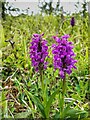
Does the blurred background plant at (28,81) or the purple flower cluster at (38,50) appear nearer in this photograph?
the purple flower cluster at (38,50)

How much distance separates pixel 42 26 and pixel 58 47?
1024mm

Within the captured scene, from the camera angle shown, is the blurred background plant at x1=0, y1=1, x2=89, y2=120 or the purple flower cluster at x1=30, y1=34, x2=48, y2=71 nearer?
the purple flower cluster at x1=30, y1=34, x2=48, y2=71

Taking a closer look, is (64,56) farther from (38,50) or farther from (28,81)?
Answer: (28,81)

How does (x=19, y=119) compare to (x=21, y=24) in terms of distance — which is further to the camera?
(x=21, y=24)

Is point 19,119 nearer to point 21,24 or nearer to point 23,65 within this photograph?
point 23,65

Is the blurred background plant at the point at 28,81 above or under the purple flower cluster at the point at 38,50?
under

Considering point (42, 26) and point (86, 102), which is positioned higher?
point (42, 26)

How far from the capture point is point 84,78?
119 cm

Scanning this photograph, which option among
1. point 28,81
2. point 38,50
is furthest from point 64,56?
point 28,81

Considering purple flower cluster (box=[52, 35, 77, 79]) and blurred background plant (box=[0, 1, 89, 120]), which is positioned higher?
purple flower cluster (box=[52, 35, 77, 79])

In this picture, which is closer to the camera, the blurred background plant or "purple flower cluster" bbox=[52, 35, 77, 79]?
"purple flower cluster" bbox=[52, 35, 77, 79]

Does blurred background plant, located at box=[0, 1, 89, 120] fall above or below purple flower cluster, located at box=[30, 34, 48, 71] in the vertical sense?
below

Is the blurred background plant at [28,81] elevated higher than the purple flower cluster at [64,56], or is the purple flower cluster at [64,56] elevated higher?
the purple flower cluster at [64,56]

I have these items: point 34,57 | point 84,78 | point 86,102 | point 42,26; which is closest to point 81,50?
point 84,78
